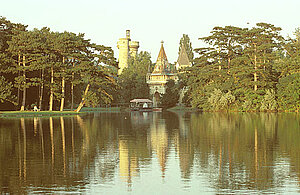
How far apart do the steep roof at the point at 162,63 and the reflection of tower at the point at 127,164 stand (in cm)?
9753

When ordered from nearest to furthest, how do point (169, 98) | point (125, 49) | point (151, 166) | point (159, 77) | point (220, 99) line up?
point (151, 166) < point (220, 99) < point (169, 98) < point (159, 77) < point (125, 49)

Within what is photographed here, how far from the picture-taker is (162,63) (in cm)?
12106

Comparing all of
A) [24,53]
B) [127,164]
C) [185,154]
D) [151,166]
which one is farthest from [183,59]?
[151,166]

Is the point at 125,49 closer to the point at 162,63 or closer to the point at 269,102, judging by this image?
the point at 162,63

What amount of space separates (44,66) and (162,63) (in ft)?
190

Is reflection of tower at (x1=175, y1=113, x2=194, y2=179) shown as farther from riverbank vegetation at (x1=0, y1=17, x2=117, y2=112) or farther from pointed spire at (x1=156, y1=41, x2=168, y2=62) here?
pointed spire at (x1=156, y1=41, x2=168, y2=62)

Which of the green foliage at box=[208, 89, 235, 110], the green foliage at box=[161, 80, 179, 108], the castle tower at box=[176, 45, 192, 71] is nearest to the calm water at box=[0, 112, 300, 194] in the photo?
the green foliage at box=[208, 89, 235, 110]

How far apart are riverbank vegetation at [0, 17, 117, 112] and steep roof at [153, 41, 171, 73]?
4520 cm

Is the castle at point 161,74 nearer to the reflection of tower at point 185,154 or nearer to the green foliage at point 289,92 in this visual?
the green foliage at point 289,92

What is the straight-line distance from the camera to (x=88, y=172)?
1582cm

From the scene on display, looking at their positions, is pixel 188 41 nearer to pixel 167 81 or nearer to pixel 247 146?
pixel 167 81

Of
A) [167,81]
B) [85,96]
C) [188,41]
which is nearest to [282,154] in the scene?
[85,96]

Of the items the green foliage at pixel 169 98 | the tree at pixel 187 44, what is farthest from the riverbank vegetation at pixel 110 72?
the tree at pixel 187 44

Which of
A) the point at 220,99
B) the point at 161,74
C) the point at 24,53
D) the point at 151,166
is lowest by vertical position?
the point at 151,166
